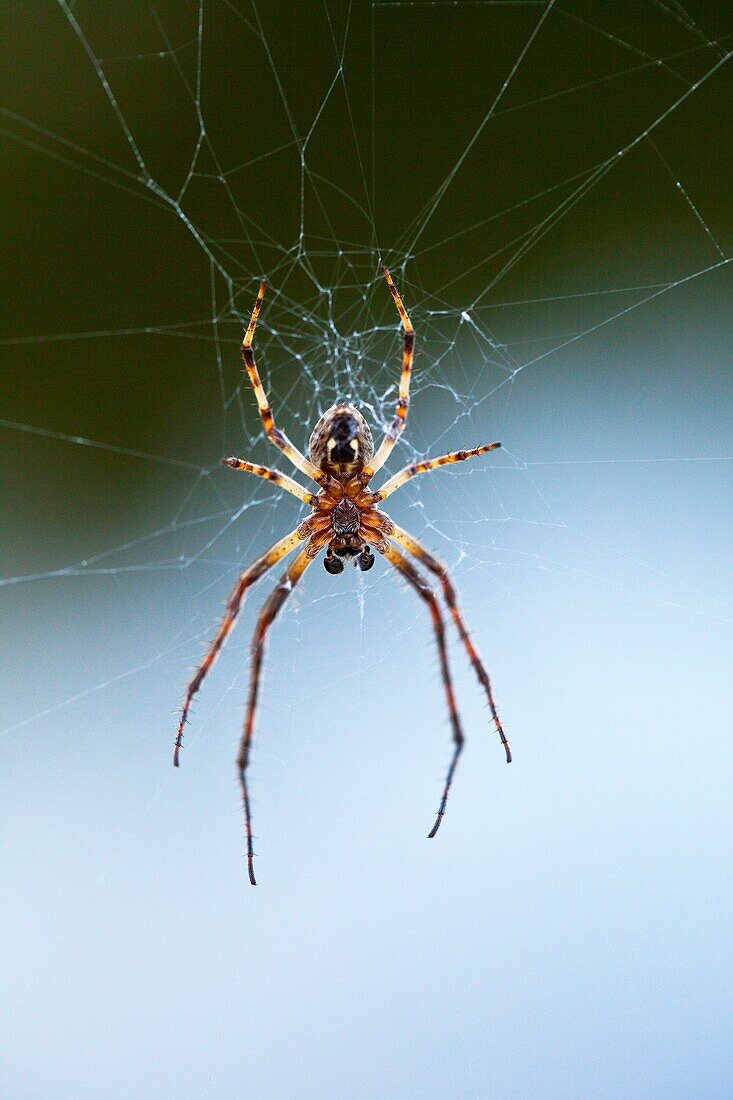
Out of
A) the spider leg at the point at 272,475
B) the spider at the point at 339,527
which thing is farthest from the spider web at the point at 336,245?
the spider leg at the point at 272,475

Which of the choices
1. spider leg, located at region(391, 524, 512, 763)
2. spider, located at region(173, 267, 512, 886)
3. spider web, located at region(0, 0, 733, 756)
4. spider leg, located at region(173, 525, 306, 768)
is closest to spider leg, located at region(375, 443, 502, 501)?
spider, located at region(173, 267, 512, 886)

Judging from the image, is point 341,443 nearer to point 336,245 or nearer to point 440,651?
point 440,651

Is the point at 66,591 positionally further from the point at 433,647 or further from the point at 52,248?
the point at 433,647

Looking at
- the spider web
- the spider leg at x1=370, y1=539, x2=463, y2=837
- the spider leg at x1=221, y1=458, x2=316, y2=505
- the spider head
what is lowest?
the spider leg at x1=370, y1=539, x2=463, y2=837

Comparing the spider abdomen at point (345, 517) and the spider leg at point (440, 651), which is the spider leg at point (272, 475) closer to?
the spider abdomen at point (345, 517)

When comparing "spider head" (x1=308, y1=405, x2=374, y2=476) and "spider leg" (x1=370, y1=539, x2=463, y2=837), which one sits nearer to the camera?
"spider leg" (x1=370, y1=539, x2=463, y2=837)

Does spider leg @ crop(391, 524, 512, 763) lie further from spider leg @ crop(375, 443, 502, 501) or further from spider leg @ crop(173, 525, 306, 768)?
spider leg @ crop(173, 525, 306, 768)

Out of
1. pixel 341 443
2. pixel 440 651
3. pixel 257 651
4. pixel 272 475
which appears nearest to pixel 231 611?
pixel 257 651
